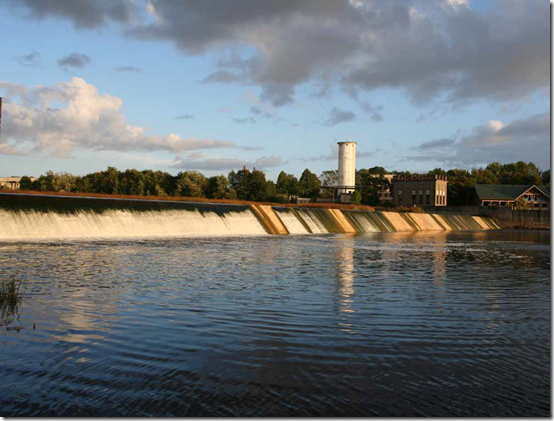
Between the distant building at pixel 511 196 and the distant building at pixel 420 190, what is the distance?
8149 mm

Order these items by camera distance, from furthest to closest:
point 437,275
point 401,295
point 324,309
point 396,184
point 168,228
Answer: point 396,184 < point 168,228 < point 437,275 < point 401,295 < point 324,309

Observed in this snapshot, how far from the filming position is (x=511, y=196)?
116938 mm

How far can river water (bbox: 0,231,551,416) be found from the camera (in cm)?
608

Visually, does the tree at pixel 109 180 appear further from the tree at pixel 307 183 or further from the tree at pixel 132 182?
the tree at pixel 307 183

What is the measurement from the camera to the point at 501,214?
3693 inches

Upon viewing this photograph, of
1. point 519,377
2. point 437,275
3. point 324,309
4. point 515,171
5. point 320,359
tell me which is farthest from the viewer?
point 515,171

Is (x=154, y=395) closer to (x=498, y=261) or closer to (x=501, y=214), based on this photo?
(x=498, y=261)

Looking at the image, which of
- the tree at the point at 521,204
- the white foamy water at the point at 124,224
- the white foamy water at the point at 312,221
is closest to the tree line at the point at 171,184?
the tree at the point at 521,204

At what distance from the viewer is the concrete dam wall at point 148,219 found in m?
30.0

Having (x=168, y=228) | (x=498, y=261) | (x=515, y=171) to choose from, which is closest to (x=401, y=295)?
(x=498, y=261)

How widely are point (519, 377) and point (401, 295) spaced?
6.83 m

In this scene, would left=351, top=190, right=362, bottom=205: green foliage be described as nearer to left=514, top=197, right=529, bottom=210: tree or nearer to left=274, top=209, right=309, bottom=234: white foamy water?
left=514, top=197, right=529, bottom=210: tree

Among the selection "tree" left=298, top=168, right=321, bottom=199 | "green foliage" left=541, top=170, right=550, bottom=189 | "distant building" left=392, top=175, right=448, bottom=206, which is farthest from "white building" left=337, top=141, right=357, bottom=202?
"green foliage" left=541, top=170, right=550, bottom=189

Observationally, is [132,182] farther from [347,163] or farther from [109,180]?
[347,163]
